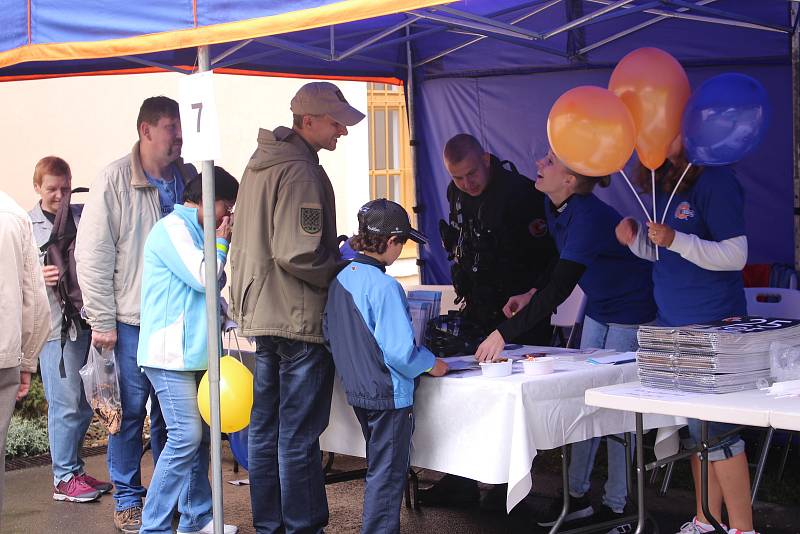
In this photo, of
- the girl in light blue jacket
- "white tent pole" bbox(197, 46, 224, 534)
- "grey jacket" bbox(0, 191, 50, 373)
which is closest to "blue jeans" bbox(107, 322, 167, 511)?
the girl in light blue jacket

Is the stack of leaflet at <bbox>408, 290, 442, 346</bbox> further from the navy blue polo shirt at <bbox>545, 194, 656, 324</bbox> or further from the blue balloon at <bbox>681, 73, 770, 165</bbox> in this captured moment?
the blue balloon at <bbox>681, 73, 770, 165</bbox>

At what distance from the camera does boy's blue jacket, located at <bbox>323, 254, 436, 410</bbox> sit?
12.1 ft

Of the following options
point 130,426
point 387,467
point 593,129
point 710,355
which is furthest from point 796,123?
point 130,426

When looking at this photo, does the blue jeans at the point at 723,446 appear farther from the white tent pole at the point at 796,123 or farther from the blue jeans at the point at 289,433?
the white tent pole at the point at 796,123

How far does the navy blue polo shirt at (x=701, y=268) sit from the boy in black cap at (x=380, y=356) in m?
0.93

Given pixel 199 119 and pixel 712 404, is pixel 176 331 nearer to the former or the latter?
pixel 199 119

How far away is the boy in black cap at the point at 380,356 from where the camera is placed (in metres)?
3.70

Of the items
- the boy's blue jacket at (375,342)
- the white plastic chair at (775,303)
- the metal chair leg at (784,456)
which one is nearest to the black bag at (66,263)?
the boy's blue jacket at (375,342)

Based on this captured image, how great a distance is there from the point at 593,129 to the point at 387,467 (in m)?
1.45

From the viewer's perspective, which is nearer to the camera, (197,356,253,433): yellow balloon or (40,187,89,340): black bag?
(197,356,253,433): yellow balloon

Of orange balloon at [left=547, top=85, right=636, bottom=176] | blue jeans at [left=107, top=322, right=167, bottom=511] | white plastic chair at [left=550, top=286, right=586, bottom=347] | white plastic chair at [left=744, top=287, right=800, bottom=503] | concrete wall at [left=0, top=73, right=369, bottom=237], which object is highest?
concrete wall at [left=0, top=73, right=369, bottom=237]

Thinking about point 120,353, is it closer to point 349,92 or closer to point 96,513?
point 96,513

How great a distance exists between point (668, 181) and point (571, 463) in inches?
57.2

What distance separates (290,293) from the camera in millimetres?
4047
